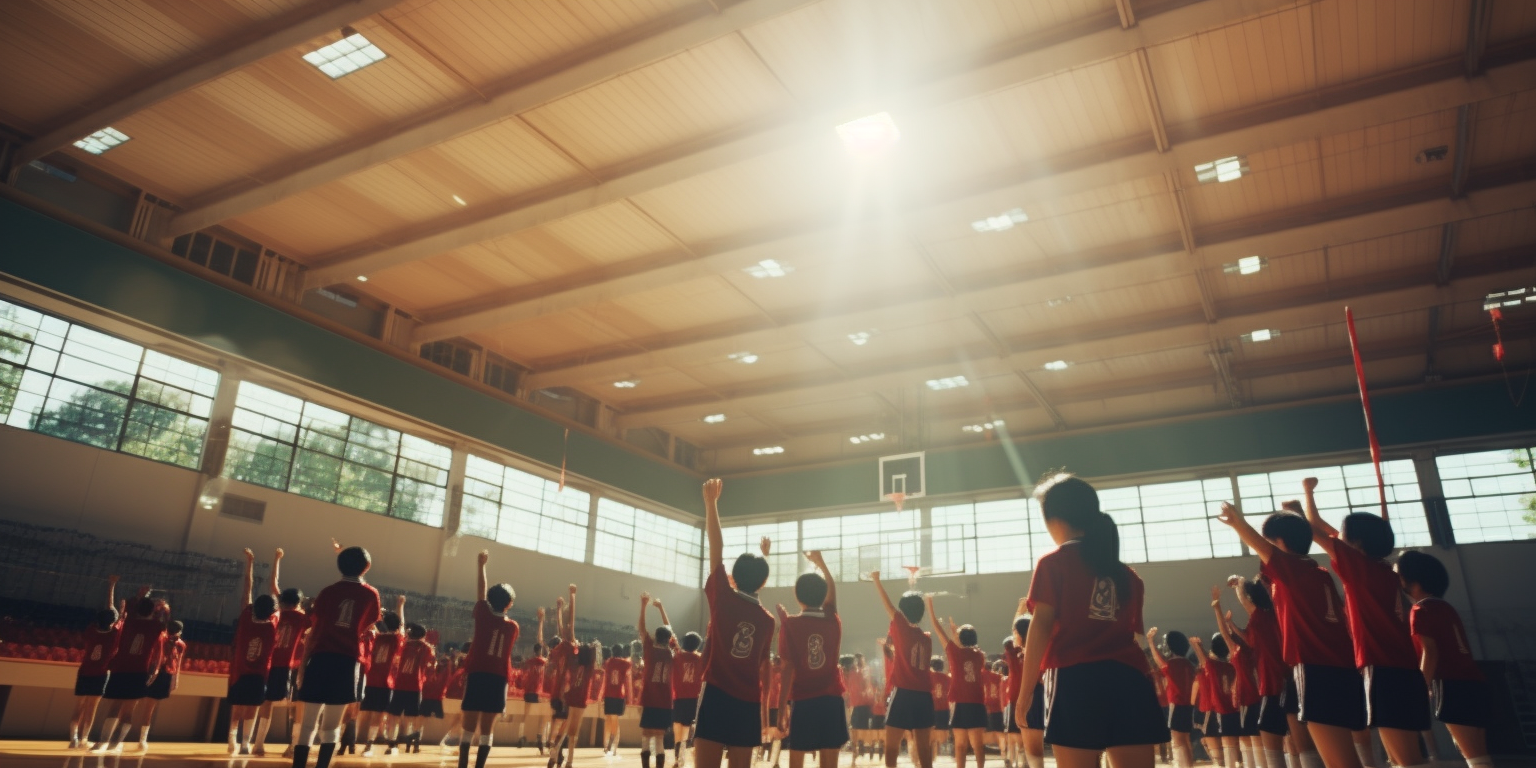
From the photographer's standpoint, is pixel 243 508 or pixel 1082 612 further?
pixel 243 508

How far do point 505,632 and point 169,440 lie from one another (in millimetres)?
11040

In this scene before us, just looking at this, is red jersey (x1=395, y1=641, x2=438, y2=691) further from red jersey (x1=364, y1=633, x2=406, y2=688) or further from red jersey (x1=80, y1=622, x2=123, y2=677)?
red jersey (x1=80, y1=622, x2=123, y2=677)

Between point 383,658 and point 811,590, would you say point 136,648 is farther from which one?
point 811,590

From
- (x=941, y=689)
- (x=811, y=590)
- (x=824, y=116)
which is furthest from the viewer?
(x=941, y=689)

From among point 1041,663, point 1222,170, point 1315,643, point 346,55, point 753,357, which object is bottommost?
point 1041,663

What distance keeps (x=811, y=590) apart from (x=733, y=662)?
4.21 ft

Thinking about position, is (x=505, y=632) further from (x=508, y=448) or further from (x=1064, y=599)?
(x=508, y=448)

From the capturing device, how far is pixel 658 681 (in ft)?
30.7

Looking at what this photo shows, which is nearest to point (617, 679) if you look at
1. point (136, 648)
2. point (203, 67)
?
point (136, 648)

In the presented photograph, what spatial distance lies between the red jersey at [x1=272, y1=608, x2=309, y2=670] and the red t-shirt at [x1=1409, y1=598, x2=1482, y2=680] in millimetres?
9460

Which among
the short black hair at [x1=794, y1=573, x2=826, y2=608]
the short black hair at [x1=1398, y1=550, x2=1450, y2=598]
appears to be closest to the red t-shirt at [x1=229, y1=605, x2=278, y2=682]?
the short black hair at [x1=794, y1=573, x2=826, y2=608]

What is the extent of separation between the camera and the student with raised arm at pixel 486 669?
7582mm

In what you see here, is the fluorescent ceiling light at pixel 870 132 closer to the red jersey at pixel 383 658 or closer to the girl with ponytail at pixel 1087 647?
the red jersey at pixel 383 658

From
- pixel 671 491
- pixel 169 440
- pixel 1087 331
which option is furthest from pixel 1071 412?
pixel 169 440
